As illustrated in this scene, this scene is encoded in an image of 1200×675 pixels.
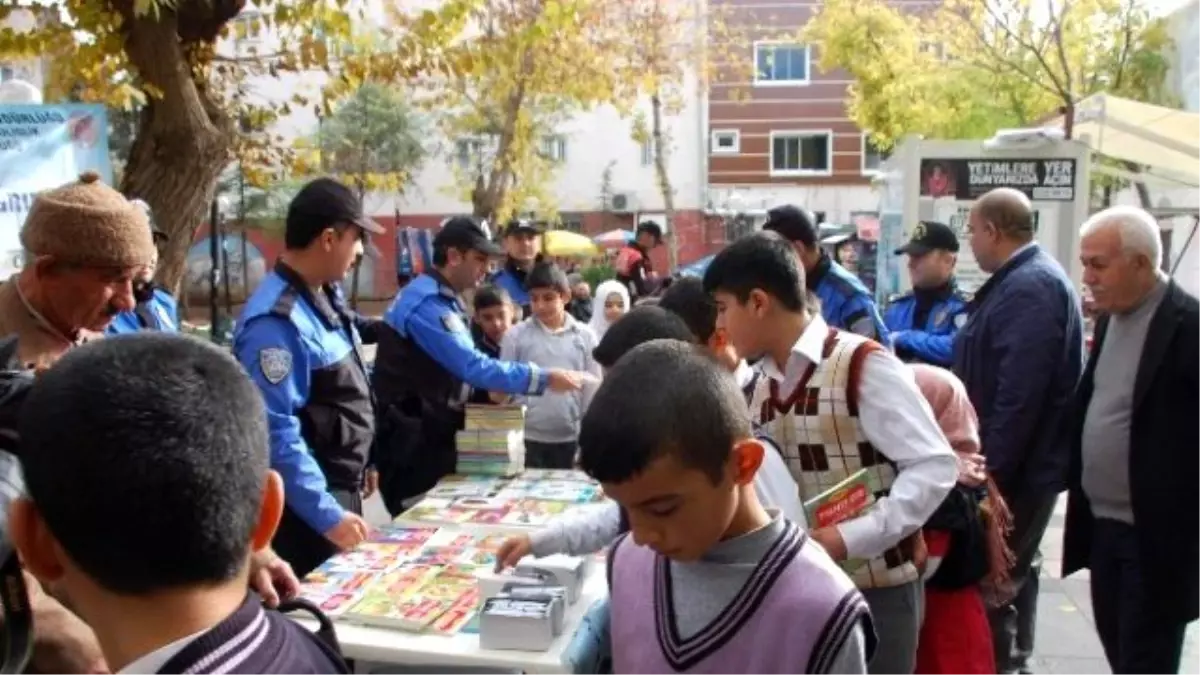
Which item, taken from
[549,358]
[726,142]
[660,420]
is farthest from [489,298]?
[726,142]

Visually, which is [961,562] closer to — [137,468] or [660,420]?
[660,420]

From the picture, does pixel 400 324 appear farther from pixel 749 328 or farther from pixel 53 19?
pixel 53 19

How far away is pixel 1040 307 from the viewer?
12.9ft

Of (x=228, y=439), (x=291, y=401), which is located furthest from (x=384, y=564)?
(x=228, y=439)

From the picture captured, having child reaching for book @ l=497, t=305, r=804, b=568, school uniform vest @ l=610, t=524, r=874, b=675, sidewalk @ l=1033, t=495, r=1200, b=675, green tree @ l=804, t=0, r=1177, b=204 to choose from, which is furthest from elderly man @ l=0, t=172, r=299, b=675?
green tree @ l=804, t=0, r=1177, b=204

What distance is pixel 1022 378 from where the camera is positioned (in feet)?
12.8

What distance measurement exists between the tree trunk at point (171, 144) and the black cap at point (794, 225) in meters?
3.07

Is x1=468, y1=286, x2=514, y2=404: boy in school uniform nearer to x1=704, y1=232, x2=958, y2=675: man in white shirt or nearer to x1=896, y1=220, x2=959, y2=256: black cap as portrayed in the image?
x1=896, y1=220, x2=959, y2=256: black cap

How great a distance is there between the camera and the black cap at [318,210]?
3.28 m

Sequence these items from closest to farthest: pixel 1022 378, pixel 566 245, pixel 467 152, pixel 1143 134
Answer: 1. pixel 1022 378
2. pixel 1143 134
3. pixel 566 245
4. pixel 467 152

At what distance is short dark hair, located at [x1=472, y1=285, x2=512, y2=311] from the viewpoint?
5.61m

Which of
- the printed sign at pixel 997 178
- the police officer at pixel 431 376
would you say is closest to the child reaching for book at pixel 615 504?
the police officer at pixel 431 376

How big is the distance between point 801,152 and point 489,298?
A: 30031 mm

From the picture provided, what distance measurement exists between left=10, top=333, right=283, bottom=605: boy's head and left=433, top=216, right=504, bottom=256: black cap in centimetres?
337
